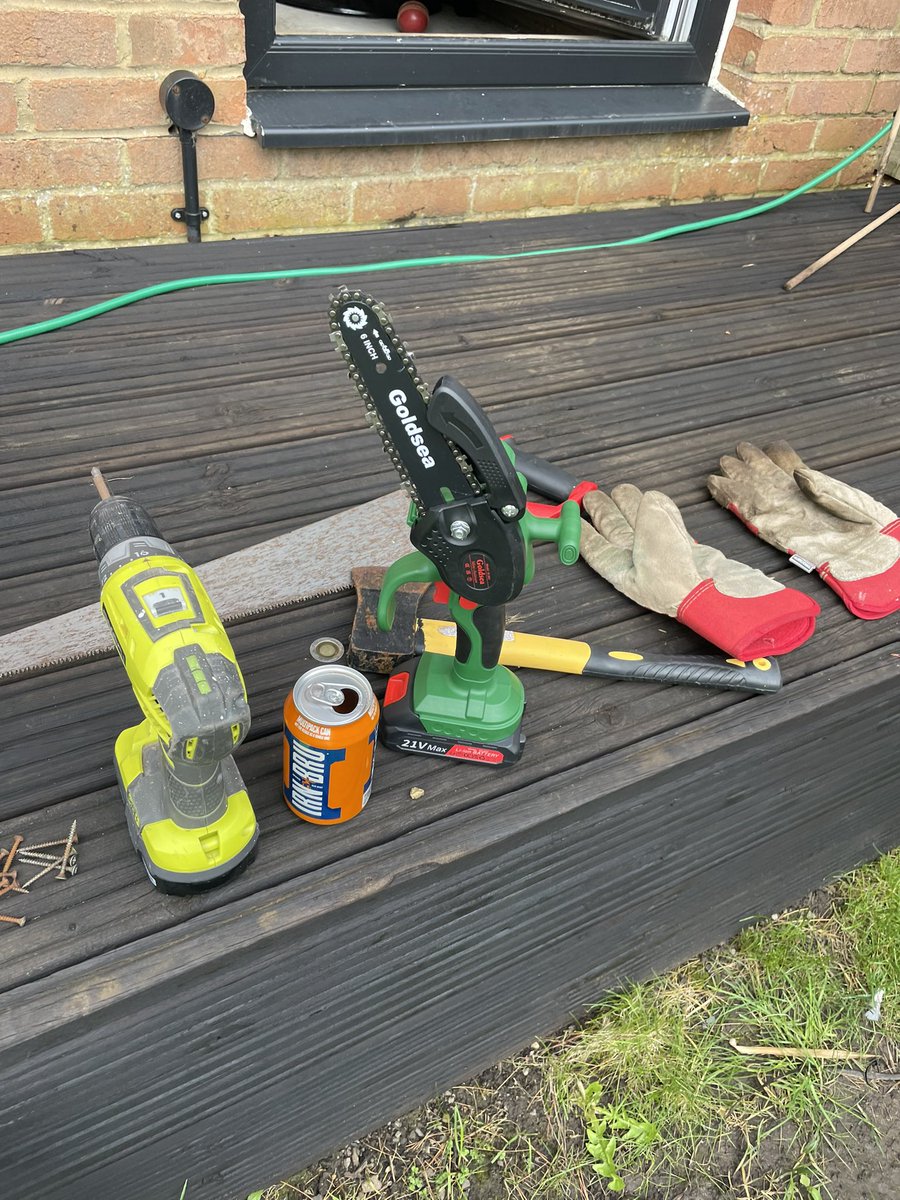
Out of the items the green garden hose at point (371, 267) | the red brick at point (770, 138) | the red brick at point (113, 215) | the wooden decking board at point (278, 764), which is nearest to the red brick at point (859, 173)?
the green garden hose at point (371, 267)

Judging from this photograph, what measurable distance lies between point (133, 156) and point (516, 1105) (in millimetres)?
2240

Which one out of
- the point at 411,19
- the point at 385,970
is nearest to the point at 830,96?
the point at 411,19

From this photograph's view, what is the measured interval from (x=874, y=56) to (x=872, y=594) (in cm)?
252

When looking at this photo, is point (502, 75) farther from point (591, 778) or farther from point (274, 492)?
point (591, 778)

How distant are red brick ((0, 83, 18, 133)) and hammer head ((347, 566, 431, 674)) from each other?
152 cm

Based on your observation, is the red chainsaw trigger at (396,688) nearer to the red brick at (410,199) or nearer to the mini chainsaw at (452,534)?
the mini chainsaw at (452,534)

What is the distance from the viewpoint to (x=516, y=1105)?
5.07ft

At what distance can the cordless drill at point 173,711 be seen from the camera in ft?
2.79

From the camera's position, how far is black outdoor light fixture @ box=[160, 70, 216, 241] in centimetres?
211

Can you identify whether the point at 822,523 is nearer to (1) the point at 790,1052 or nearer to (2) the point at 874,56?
(1) the point at 790,1052

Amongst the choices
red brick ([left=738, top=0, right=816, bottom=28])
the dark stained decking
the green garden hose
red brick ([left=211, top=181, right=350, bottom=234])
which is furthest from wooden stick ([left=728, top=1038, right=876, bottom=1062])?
red brick ([left=738, top=0, right=816, bottom=28])

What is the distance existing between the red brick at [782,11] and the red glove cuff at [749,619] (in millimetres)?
2299

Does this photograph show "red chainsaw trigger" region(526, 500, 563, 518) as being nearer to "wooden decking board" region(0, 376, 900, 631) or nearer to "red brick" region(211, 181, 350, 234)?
"wooden decking board" region(0, 376, 900, 631)

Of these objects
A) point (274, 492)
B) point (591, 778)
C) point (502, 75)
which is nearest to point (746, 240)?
point (502, 75)
